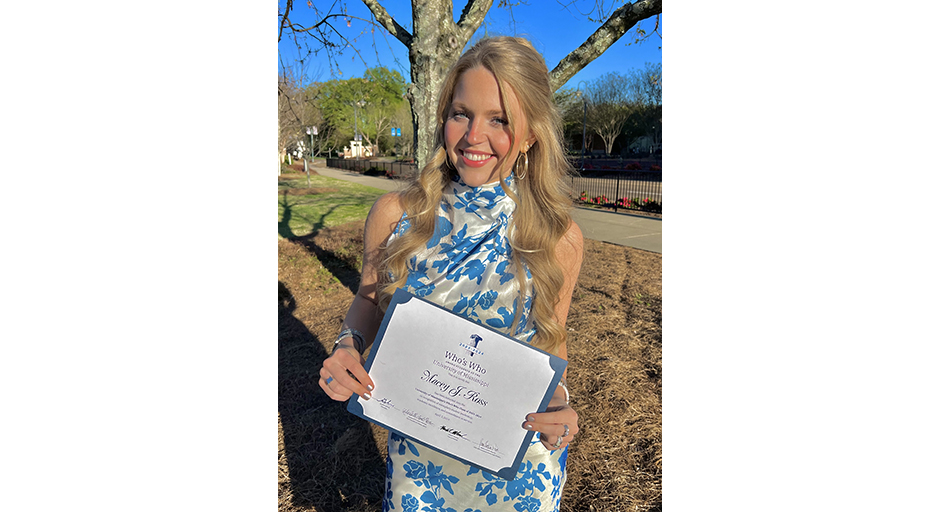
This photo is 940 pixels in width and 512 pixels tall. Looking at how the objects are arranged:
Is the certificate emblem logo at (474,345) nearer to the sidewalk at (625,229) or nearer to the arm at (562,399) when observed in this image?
the arm at (562,399)

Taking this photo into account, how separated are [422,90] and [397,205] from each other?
89.8 inches

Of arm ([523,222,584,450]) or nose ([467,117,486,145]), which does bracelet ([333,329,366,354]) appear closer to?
arm ([523,222,584,450])

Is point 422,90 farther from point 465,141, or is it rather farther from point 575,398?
point 575,398

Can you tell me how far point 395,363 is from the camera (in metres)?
1.33

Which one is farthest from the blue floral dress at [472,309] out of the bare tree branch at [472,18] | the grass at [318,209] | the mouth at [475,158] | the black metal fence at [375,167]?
the black metal fence at [375,167]

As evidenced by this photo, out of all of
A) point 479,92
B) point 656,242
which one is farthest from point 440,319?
point 656,242

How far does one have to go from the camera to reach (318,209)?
572 inches

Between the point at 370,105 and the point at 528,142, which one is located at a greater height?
the point at 370,105

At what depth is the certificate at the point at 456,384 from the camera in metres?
1.28

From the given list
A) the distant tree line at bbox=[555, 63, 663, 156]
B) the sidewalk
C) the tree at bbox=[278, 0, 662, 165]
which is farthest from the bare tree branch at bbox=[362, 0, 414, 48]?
the distant tree line at bbox=[555, 63, 663, 156]

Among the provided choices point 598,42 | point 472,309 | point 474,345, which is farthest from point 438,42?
point 474,345

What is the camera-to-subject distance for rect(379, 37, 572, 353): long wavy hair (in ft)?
4.64

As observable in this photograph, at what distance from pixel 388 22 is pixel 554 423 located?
3.75 m

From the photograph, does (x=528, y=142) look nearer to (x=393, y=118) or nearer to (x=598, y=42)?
(x=598, y=42)
